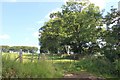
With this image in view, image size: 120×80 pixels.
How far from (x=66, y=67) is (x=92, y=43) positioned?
1246 cm

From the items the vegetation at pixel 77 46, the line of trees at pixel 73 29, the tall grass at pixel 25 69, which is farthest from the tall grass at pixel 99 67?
the line of trees at pixel 73 29

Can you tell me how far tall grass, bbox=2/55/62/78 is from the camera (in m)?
9.05

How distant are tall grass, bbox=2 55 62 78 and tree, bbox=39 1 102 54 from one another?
16.1m

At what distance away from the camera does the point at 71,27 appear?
29.2 meters

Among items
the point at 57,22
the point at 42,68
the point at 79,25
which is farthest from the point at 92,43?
the point at 42,68

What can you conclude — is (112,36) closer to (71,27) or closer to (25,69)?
(25,69)

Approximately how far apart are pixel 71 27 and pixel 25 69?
19959 millimetres

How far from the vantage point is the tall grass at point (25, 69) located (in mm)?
9055

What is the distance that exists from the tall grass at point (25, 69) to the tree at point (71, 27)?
634 inches

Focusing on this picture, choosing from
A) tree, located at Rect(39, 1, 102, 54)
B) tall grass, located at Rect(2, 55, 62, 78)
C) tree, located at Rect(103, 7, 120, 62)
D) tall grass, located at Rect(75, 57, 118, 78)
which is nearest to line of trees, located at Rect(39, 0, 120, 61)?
tree, located at Rect(39, 1, 102, 54)

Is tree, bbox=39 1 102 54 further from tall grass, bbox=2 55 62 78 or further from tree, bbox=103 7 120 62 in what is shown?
tall grass, bbox=2 55 62 78

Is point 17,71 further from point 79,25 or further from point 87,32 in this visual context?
point 79,25

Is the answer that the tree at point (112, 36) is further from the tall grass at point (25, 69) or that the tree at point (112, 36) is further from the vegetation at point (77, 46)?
the tall grass at point (25, 69)

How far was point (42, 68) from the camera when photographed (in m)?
9.89
